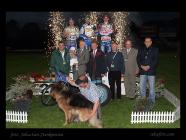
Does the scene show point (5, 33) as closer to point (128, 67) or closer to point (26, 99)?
point (26, 99)

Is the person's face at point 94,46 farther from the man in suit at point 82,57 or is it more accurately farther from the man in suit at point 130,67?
the man in suit at point 130,67

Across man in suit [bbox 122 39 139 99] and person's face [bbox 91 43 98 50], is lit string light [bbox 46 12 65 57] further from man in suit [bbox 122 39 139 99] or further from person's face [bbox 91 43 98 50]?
man in suit [bbox 122 39 139 99]

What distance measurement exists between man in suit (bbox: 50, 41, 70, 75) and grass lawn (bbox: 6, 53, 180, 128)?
0.17 metres

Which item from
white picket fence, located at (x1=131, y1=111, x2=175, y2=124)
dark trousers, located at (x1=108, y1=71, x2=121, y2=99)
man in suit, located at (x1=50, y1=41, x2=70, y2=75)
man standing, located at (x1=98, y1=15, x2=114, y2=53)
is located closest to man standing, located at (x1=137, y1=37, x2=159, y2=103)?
white picket fence, located at (x1=131, y1=111, x2=175, y2=124)

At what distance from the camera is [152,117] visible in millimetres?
14461

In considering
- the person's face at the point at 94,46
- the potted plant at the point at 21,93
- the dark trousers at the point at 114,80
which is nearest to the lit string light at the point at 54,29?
the person's face at the point at 94,46

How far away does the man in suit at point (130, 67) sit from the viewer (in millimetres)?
14594

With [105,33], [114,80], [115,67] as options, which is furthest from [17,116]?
[105,33]

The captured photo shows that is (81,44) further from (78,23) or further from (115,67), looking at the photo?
(115,67)

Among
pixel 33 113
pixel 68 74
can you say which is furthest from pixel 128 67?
pixel 33 113

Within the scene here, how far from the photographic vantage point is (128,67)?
14.8 metres

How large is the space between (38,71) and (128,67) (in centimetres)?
186

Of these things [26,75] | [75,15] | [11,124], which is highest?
[75,15]

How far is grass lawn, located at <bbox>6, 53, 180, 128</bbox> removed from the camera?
47.3 feet
